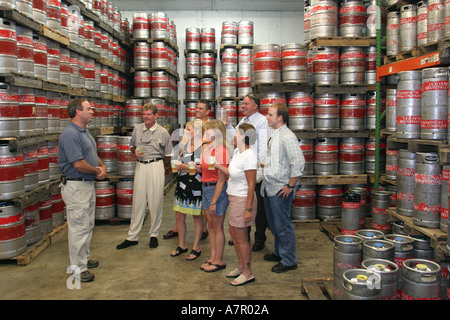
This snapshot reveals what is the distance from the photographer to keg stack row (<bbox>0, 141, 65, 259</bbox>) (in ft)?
14.9

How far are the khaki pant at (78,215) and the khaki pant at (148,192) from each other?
3.62 feet

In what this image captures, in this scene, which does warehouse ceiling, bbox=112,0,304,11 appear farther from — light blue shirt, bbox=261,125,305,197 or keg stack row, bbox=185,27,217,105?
light blue shirt, bbox=261,125,305,197

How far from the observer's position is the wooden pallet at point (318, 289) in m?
3.62

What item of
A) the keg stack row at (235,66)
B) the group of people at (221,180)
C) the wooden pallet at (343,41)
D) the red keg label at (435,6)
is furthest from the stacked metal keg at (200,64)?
the red keg label at (435,6)

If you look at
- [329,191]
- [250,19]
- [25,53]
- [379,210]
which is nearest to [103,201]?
[25,53]

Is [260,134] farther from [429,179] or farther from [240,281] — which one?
[429,179]

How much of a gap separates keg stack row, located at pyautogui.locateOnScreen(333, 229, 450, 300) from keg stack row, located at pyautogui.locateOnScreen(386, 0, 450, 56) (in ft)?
6.96

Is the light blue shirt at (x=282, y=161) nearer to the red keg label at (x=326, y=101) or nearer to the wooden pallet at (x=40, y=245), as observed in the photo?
the red keg label at (x=326, y=101)

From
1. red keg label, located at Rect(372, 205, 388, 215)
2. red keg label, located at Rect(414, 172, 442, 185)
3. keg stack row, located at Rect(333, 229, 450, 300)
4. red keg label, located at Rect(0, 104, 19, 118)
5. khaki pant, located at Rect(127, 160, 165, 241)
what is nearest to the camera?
keg stack row, located at Rect(333, 229, 450, 300)

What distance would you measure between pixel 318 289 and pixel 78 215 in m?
2.48

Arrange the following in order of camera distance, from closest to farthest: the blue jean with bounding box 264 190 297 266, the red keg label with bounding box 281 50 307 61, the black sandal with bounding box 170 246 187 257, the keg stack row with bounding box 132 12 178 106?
the blue jean with bounding box 264 190 297 266, the black sandal with bounding box 170 246 187 257, the red keg label with bounding box 281 50 307 61, the keg stack row with bounding box 132 12 178 106

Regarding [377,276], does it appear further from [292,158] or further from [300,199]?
[300,199]

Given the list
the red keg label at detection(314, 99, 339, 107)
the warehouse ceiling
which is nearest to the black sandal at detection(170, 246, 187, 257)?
the red keg label at detection(314, 99, 339, 107)

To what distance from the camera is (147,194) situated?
5.33 m
